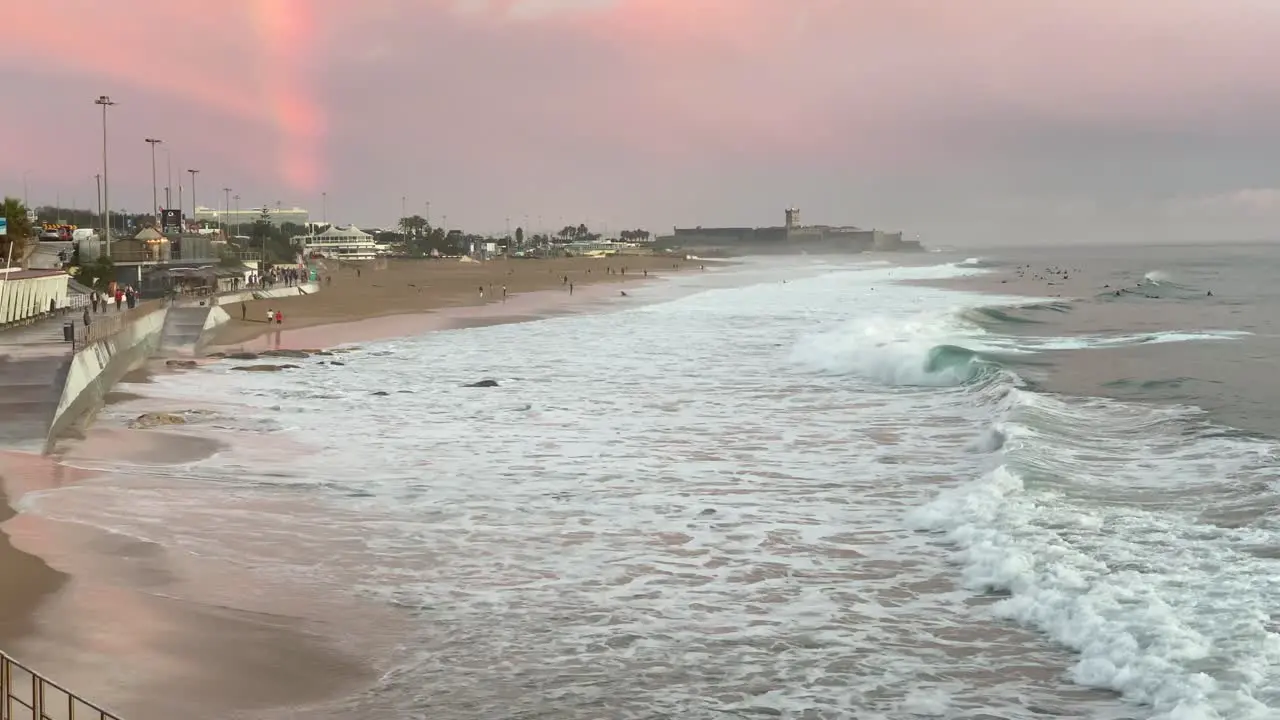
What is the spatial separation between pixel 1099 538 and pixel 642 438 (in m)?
10.5

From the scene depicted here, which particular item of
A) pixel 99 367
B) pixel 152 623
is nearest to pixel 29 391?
pixel 99 367

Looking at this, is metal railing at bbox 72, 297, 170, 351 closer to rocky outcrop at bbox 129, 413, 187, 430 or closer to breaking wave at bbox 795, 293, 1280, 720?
rocky outcrop at bbox 129, 413, 187, 430

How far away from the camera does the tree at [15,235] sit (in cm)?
5583

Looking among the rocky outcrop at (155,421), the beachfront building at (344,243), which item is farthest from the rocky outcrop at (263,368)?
the beachfront building at (344,243)

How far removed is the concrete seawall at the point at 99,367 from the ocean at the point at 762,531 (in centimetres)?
116

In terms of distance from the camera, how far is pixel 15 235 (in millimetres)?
57062

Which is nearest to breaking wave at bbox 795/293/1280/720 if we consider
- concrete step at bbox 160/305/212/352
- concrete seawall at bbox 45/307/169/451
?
concrete seawall at bbox 45/307/169/451

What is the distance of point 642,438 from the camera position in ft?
75.0

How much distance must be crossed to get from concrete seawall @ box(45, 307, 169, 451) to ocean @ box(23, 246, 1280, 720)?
116 cm

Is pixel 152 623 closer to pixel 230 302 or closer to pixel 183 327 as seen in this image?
pixel 183 327

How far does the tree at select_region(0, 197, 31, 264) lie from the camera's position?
183 feet

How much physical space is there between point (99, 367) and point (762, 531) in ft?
66.0

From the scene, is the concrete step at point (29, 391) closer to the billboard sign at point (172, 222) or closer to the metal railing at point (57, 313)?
the metal railing at point (57, 313)

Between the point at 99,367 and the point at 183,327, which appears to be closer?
the point at 99,367
